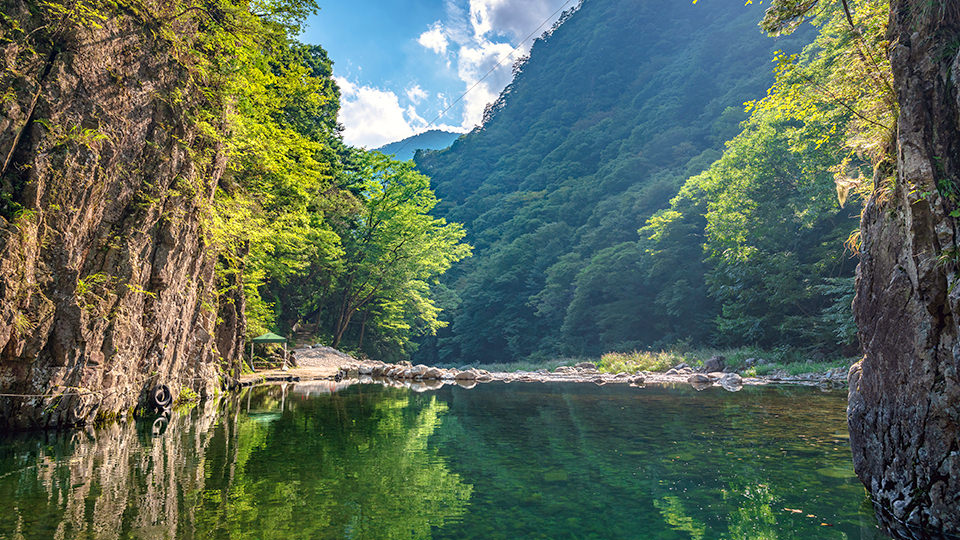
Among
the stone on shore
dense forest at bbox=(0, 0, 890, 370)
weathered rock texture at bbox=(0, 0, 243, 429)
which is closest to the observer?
weathered rock texture at bbox=(0, 0, 243, 429)

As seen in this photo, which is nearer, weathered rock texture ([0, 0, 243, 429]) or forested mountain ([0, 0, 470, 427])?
weathered rock texture ([0, 0, 243, 429])

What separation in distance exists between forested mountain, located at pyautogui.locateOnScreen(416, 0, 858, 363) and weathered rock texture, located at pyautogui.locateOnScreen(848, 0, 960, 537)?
8.02m

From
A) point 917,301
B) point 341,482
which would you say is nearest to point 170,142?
point 341,482

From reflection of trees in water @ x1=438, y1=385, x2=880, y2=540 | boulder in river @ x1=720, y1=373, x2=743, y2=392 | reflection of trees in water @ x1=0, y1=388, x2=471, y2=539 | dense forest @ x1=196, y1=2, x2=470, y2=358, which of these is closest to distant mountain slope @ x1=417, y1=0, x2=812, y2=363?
dense forest @ x1=196, y1=2, x2=470, y2=358

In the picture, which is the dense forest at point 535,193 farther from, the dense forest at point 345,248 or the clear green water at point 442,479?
the clear green water at point 442,479

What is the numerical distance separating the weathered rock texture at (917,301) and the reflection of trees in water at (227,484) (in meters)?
3.53

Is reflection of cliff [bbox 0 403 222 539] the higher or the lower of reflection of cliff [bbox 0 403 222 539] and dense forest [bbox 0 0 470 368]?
the lower

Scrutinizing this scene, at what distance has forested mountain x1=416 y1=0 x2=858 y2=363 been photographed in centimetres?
2442

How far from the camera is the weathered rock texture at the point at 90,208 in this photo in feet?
21.8

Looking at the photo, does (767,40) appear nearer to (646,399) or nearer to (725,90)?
(725,90)

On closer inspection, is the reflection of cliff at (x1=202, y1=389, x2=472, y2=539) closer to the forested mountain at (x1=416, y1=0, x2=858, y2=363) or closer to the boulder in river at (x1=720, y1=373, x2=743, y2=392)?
the boulder in river at (x1=720, y1=373, x2=743, y2=392)

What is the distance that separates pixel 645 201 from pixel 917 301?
127ft

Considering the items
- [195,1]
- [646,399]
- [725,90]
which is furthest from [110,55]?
[725,90]

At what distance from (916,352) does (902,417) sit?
0.52 m
